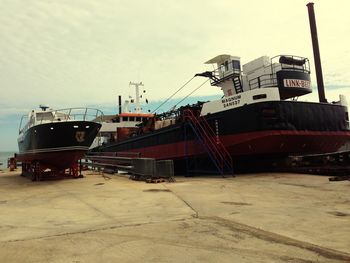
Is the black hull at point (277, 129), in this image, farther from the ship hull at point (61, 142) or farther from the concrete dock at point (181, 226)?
the ship hull at point (61, 142)

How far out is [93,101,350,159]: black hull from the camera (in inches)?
501

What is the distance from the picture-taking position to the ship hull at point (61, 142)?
13.4 metres

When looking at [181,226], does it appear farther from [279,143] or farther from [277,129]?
[279,143]

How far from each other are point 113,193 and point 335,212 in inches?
214

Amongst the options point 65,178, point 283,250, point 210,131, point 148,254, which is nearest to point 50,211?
point 148,254

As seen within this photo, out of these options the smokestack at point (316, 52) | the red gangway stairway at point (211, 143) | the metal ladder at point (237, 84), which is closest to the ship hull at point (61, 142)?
the red gangway stairway at point (211, 143)

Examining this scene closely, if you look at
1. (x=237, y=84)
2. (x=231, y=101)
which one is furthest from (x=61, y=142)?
(x=237, y=84)

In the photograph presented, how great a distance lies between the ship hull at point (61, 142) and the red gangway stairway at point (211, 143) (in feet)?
13.2

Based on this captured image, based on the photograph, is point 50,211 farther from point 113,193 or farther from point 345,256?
point 345,256

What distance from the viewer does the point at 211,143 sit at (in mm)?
13961

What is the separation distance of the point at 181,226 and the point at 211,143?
889 cm

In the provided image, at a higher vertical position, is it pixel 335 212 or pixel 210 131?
pixel 210 131

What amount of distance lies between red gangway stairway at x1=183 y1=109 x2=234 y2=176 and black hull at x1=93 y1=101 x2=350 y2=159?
0.81 ft

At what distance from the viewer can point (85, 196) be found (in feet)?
29.0
